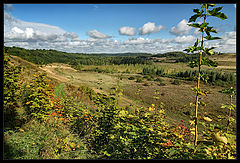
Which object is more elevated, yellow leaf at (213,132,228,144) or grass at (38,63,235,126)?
yellow leaf at (213,132,228,144)

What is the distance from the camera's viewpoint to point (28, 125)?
399cm

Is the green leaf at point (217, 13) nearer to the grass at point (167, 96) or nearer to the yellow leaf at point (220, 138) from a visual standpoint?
the grass at point (167, 96)

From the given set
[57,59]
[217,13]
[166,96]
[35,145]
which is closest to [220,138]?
[217,13]

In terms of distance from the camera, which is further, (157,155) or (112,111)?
(112,111)

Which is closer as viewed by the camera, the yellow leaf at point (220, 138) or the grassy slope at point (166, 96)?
the yellow leaf at point (220, 138)

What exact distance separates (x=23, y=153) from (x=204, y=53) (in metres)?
3.99

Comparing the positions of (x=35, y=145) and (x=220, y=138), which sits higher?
(x=220, y=138)

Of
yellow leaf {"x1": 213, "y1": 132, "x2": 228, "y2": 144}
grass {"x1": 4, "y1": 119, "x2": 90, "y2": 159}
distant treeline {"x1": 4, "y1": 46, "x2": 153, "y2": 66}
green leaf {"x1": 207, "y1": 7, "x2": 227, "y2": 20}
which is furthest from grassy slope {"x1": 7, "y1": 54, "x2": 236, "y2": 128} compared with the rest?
distant treeline {"x1": 4, "y1": 46, "x2": 153, "y2": 66}

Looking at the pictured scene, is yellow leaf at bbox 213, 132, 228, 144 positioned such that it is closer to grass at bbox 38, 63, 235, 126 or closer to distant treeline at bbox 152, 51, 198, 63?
grass at bbox 38, 63, 235, 126

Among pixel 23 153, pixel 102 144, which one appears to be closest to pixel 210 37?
pixel 102 144

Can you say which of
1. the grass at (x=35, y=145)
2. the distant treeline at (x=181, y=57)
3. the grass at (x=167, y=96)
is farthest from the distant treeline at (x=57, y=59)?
the grass at (x=35, y=145)

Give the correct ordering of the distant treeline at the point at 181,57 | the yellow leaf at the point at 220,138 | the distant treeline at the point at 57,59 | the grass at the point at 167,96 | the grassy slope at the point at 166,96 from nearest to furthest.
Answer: the yellow leaf at the point at 220,138 < the distant treeline at the point at 181,57 < the grassy slope at the point at 166,96 < the grass at the point at 167,96 < the distant treeline at the point at 57,59

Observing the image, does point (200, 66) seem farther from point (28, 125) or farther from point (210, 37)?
point (28, 125)

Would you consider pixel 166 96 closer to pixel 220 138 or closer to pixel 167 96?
pixel 167 96
